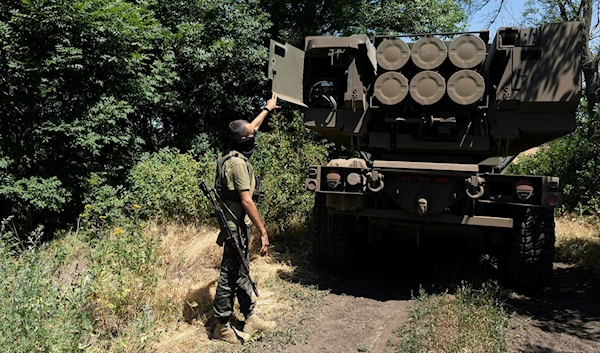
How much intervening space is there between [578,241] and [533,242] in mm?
3196

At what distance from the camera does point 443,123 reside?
4820 millimetres

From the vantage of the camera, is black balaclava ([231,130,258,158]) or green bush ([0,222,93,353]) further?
black balaclava ([231,130,258,158])

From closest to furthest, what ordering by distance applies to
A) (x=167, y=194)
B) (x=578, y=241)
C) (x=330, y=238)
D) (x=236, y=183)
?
(x=236, y=183), (x=330, y=238), (x=167, y=194), (x=578, y=241)

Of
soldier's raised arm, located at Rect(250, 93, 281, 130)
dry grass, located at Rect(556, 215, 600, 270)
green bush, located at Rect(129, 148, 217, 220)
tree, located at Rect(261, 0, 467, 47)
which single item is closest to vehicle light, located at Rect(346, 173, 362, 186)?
soldier's raised arm, located at Rect(250, 93, 281, 130)

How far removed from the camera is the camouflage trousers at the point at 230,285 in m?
3.70

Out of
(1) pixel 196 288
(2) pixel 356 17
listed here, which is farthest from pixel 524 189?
(2) pixel 356 17

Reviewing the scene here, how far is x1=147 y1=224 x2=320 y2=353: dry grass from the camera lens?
3.71m

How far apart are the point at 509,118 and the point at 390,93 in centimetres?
124

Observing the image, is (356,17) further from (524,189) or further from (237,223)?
(237,223)

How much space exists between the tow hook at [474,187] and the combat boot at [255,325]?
230 cm

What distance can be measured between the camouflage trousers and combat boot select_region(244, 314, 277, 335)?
4.8 inches

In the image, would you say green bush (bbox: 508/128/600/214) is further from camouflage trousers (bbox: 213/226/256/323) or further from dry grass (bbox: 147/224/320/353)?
camouflage trousers (bbox: 213/226/256/323)

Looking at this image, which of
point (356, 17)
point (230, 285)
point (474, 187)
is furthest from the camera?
point (356, 17)

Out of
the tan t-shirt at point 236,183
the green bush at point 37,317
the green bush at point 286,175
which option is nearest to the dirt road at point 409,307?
the tan t-shirt at point 236,183
